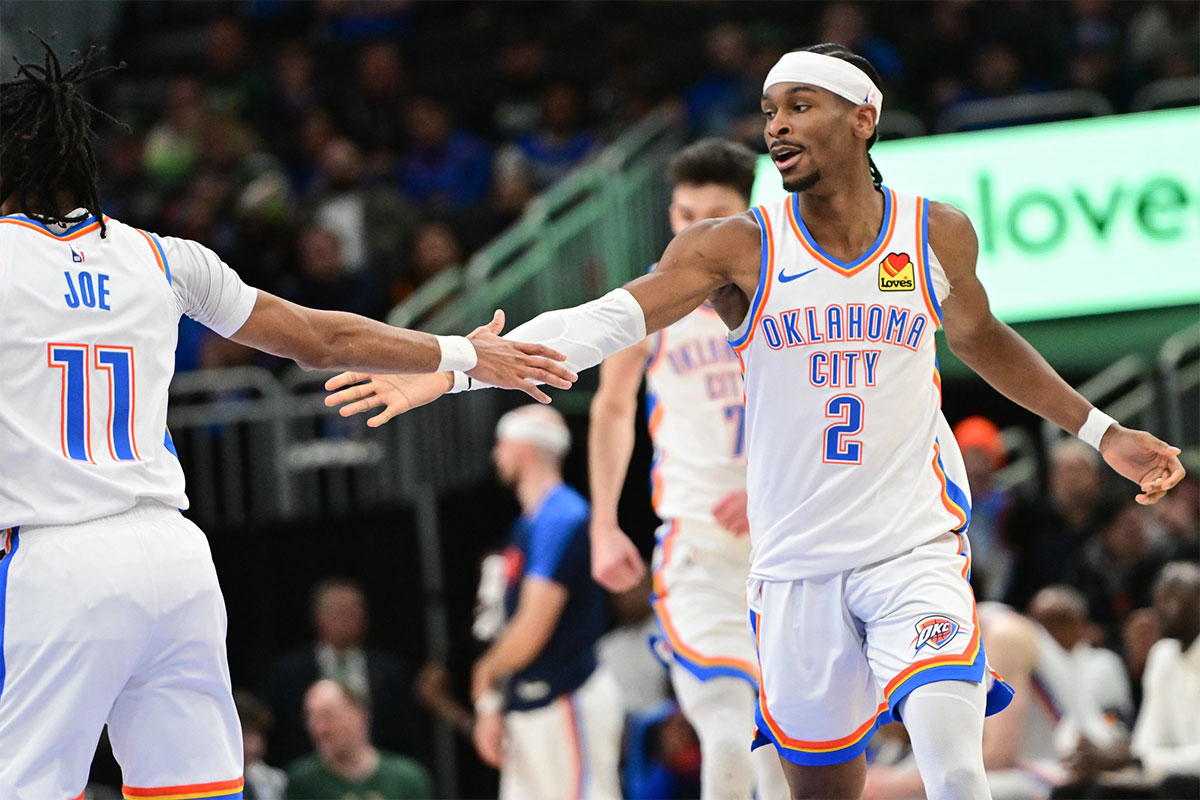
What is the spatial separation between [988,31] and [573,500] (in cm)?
824

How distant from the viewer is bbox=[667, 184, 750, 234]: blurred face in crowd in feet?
21.8

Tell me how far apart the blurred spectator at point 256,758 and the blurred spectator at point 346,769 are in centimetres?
17

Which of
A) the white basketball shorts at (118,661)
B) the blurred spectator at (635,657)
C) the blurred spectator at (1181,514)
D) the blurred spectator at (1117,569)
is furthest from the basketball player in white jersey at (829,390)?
the blurred spectator at (635,657)

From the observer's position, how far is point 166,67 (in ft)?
64.9

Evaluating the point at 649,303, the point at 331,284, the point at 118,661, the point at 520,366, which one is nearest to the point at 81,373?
the point at 118,661

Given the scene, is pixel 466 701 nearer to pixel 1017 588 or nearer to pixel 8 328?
pixel 1017 588

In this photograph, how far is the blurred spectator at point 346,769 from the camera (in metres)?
9.66

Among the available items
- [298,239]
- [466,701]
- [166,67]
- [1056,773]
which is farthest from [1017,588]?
[166,67]

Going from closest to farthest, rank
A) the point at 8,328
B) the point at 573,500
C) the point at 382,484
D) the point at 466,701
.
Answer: the point at 8,328 < the point at 573,500 < the point at 466,701 < the point at 382,484

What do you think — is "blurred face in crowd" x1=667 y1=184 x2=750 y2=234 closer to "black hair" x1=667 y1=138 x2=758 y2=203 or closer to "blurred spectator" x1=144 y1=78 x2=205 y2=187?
"black hair" x1=667 y1=138 x2=758 y2=203

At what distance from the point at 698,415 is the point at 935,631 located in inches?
79.9

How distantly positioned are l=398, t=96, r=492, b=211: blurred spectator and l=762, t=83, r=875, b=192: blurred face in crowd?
427 inches

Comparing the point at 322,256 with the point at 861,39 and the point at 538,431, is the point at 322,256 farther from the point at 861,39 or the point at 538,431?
the point at 538,431

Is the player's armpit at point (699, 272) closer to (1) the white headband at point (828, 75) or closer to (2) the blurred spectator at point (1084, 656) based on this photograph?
(1) the white headband at point (828, 75)
